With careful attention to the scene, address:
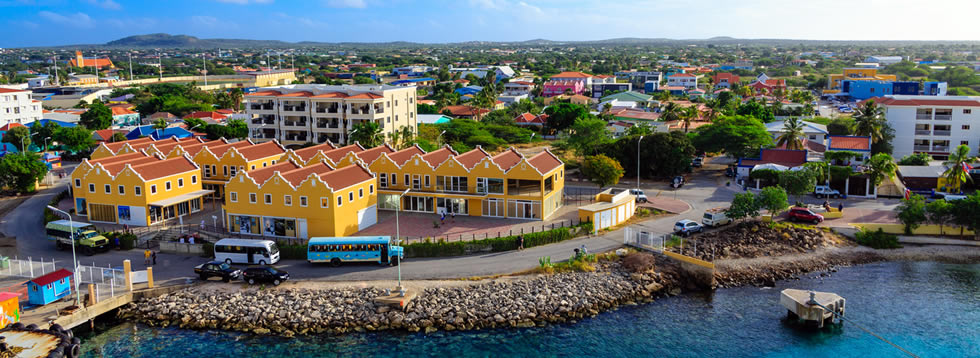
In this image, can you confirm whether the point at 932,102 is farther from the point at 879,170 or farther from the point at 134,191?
the point at 134,191

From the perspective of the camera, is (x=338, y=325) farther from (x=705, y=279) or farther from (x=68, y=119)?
(x=68, y=119)

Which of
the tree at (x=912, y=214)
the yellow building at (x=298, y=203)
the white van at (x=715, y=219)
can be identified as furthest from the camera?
the white van at (x=715, y=219)

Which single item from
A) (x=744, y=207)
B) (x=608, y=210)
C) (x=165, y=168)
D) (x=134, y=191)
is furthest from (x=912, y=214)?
(x=134, y=191)

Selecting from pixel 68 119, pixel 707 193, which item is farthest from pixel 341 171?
pixel 68 119

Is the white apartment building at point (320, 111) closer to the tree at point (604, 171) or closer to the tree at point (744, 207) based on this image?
the tree at point (604, 171)

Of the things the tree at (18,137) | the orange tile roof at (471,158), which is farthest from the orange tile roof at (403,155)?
the tree at (18,137)
